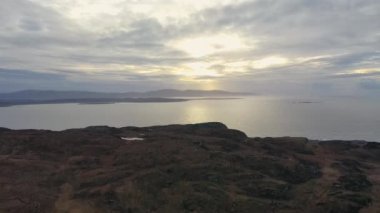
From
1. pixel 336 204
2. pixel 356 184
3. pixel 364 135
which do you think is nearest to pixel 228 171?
pixel 336 204

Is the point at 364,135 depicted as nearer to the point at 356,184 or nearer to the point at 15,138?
the point at 356,184

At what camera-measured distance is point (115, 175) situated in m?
45.5

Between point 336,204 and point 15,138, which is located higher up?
point 15,138

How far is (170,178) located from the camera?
4422 cm

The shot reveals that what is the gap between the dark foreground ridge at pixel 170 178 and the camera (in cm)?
3894

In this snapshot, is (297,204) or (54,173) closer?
(297,204)

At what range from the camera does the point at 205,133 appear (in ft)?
256

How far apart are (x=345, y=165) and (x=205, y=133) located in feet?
93.6

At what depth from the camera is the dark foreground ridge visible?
128 feet

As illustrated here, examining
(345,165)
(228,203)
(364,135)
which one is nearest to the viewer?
(228,203)

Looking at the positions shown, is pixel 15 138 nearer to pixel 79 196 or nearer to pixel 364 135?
pixel 79 196

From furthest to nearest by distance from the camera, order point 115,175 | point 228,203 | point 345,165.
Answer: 1. point 345,165
2. point 115,175
3. point 228,203

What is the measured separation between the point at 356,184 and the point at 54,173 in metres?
38.5

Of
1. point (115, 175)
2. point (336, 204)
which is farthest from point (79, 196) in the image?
point (336, 204)
